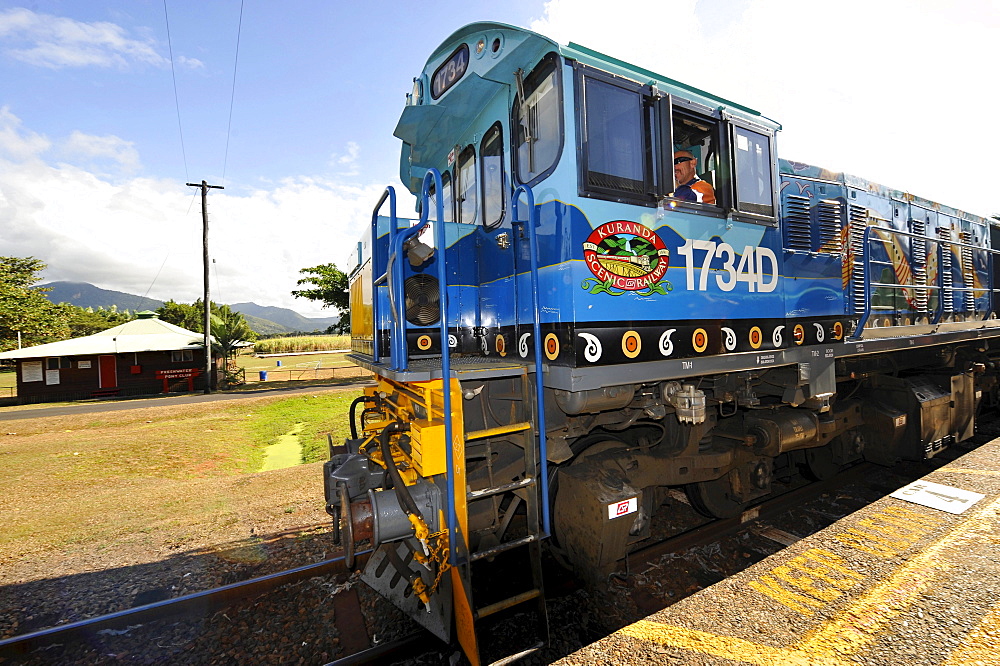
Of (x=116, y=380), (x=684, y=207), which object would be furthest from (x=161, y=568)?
(x=116, y=380)

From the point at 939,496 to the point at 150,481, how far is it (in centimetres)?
1152

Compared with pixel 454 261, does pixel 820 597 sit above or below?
below

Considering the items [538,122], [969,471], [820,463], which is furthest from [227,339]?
[969,471]

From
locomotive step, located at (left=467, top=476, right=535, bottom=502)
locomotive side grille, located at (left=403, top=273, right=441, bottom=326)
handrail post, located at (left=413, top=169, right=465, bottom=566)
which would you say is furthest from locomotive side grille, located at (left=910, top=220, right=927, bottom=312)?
handrail post, located at (left=413, top=169, right=465, bottom=566)

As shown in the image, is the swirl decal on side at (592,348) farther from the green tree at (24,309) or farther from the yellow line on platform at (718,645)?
the green tree at (24,309)

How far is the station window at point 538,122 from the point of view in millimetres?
3270

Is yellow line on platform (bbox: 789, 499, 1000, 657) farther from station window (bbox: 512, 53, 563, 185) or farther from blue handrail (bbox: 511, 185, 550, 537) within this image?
station window (bbox: 512, 53, 563, 185)

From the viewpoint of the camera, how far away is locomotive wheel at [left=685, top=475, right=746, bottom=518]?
491cm

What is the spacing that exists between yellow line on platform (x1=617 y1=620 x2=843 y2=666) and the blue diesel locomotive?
513 mm

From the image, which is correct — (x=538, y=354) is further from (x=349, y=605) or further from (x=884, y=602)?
→ (x=884, y=602)

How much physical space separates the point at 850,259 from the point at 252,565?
282 inches

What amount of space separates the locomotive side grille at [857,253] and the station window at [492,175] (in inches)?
162

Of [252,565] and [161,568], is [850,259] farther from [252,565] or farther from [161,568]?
[161,568]

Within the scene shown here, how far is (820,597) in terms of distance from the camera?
3.73 metres
